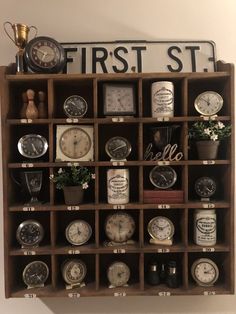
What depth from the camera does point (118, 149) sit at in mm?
1650

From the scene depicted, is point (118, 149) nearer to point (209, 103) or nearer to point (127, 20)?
point (209, 103)

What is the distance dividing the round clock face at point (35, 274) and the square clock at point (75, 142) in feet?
2.11

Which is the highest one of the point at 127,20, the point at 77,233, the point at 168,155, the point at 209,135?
the point at 127,20

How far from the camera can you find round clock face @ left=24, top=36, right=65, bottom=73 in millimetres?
1612

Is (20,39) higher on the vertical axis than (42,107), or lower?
higher

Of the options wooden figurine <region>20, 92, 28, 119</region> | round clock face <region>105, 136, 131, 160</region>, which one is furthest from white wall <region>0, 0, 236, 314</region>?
round clock face <region>105, 136, 131, 160</region>

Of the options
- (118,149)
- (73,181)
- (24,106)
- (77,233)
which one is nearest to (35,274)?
(77,233)

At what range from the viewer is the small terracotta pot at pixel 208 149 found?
62.9 inches

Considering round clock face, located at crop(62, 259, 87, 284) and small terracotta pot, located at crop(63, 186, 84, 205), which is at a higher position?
small terracotta pot, located at crop(63, 186, 84, 205)

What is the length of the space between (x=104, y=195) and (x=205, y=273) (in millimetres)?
733

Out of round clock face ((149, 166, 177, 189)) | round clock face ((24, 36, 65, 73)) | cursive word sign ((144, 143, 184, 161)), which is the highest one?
round clock face ((24, 36, 65, 73))

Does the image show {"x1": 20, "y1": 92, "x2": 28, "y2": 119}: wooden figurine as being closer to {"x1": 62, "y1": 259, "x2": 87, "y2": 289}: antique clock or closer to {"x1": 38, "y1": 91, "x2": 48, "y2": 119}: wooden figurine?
{"x1": 38, "y1": 91, "x2": 48, "y2": 119}: wooden figurine

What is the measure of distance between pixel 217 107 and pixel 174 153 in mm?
354

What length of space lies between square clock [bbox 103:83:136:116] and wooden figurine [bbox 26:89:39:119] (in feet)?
1.27
